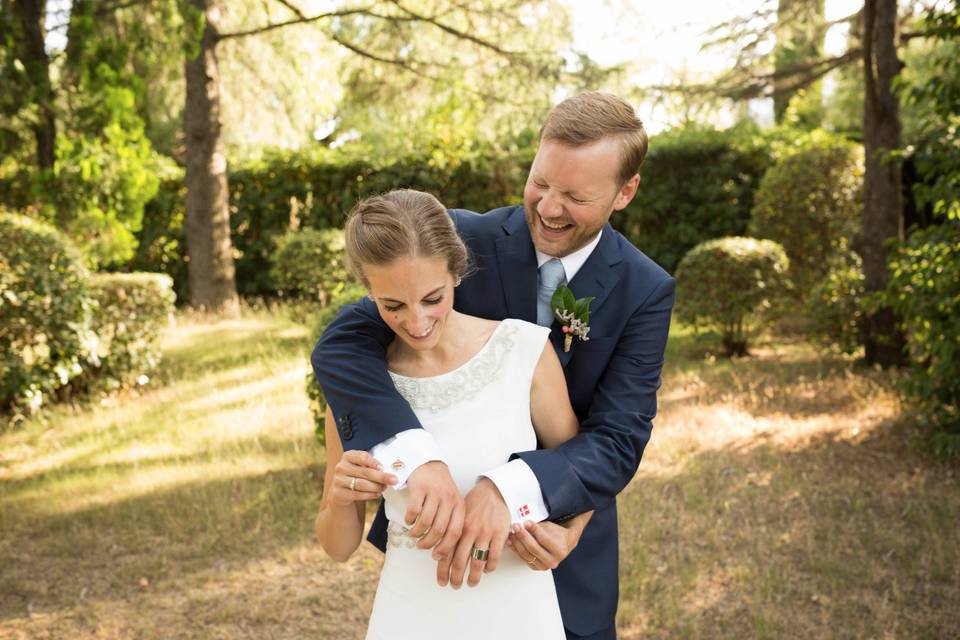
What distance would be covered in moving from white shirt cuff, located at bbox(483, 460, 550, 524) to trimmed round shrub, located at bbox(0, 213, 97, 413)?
6453 millimetres

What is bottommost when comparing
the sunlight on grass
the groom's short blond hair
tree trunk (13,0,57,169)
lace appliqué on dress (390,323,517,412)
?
the sunlight on grass

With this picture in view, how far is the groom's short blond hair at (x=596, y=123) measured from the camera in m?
2.10

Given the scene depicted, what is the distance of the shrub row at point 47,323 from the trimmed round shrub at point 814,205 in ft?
24.1

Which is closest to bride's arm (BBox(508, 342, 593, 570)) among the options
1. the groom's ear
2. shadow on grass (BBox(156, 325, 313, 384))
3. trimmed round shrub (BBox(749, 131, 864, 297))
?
the groom's ear

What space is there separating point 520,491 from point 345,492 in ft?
1.22

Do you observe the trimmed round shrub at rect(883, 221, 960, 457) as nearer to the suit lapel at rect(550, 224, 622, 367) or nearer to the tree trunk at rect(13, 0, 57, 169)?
the suit lapel at rect(550, 224, 622, 367)

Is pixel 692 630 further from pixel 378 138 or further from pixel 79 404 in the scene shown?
pixel 378 138

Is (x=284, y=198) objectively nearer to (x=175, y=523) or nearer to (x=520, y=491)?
(x=175, y=523)

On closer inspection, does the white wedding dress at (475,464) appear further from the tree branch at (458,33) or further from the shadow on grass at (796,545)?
the tree branch at (458,33)

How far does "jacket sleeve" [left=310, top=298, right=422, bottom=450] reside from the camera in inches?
74.5

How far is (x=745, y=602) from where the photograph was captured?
444cm

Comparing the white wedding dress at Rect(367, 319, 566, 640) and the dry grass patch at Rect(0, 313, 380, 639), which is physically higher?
the white wedding dress at Rect(367, 319, 566, 640)

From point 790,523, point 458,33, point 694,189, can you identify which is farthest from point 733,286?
point 458,33

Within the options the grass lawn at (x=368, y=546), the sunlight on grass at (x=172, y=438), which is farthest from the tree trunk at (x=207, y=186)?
the grass lawn at (x=368, y=546)
